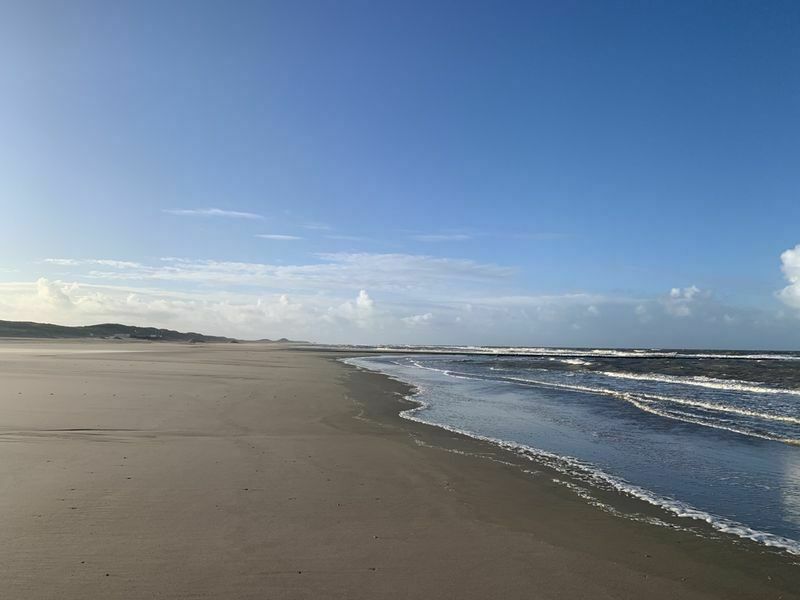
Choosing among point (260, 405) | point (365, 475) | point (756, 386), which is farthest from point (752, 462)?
point (756, 386)

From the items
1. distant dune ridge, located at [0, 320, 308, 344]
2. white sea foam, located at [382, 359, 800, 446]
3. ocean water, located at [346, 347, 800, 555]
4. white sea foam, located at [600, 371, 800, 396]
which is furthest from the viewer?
distant dune ridge, located at [0, 320, 308, 344]

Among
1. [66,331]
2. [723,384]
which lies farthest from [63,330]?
[723,384]

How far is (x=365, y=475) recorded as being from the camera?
8.74 metres

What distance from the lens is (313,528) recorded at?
611 centimetres

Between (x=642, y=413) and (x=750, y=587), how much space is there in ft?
47.0

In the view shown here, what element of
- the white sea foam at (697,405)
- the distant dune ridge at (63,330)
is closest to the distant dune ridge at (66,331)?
the distant dune ridge at (63,330)

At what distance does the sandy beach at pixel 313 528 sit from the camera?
4.81 meters

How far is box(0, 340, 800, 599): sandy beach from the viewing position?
4.81 meters

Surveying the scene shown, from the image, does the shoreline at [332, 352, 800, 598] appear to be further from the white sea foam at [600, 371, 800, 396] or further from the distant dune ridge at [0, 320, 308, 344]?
the distant dune ridge at [0, 320, 308, 344]

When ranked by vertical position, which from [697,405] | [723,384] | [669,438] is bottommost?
[669,438]

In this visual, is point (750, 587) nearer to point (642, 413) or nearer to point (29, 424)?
point (29, 424)

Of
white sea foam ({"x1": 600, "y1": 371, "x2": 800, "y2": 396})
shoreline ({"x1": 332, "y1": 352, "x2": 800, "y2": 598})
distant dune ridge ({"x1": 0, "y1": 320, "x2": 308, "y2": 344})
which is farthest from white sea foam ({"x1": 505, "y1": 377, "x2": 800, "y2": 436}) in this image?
distant dune ridge ({"x1": 0, "y1": 320, "x2": 308, "y2": 344})

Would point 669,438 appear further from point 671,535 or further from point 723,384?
point 723,384

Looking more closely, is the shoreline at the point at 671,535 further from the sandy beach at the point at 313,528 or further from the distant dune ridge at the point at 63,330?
the distant dune ridge at the point at 63,330
